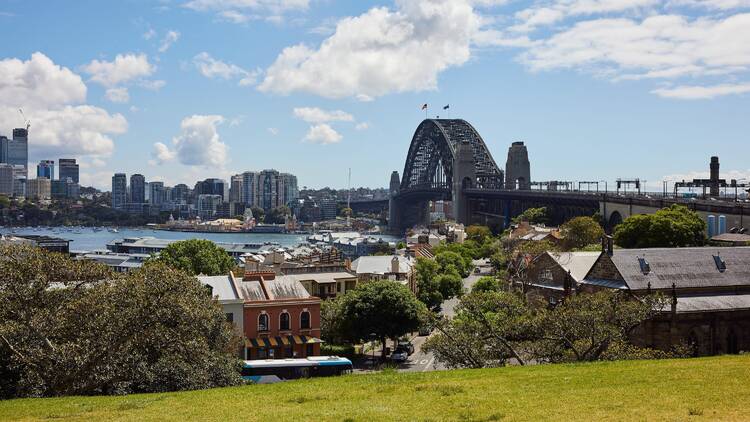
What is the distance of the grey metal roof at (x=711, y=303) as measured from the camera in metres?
29.7

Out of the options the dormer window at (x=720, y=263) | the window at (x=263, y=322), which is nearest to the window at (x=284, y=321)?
the window at (x=263, y=322)

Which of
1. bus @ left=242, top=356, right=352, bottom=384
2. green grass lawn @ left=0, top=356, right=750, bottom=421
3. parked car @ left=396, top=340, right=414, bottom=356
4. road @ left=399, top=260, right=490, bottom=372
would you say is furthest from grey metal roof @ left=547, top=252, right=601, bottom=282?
green grass lawn @ left=0, top=356, right=750, bottom=421

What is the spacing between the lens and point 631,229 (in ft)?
197

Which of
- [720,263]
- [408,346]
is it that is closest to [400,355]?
[408,346]

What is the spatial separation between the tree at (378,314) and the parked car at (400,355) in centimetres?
74

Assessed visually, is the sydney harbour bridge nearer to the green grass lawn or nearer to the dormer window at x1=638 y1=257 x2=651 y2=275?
the dormer window at x1=638 y1=257 x2=651 y2=275

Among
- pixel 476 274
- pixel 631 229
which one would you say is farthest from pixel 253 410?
pixel 476 274

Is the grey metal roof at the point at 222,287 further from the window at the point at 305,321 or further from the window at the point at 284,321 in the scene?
the window at the point at 305,321

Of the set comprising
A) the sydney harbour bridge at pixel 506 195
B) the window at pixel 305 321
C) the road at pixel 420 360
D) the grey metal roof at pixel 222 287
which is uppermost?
the sydney harbour bridge at pixel 506 195

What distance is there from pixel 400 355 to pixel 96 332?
76.1 ft

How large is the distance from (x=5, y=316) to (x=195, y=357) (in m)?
5.53

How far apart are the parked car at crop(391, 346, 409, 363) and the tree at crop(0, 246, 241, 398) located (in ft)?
61.9

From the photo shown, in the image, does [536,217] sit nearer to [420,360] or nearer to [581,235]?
[581,235]

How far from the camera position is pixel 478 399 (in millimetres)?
16250
